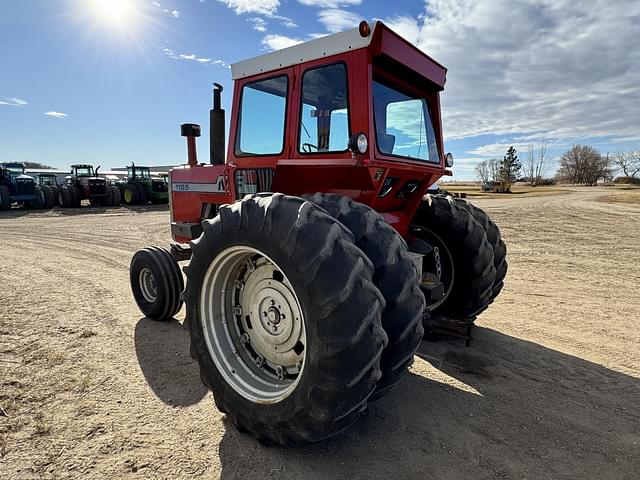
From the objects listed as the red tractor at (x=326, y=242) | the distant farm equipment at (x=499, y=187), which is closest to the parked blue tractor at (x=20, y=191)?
the red tractor at (x=326, y=242)

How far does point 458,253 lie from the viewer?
3945 mm

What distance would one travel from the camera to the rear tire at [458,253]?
12.7ft

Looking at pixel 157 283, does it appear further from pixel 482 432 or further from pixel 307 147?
pixel 482 432

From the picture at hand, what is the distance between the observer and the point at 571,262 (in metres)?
7.87

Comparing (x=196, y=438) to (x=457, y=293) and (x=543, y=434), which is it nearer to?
(x=543, y=434)

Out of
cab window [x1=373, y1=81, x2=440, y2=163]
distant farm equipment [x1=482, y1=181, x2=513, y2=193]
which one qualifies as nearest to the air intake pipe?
cab window [x1=373, y1=81, x2=440, y2=163]

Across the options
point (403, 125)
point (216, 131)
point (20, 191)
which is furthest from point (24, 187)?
point (403, 125)

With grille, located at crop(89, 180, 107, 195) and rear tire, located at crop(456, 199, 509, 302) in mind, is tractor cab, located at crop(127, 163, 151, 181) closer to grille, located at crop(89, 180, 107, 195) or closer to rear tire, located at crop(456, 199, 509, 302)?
grille, located at crop(89, 180, 107, 195)

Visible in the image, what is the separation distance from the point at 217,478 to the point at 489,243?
3.18 meters

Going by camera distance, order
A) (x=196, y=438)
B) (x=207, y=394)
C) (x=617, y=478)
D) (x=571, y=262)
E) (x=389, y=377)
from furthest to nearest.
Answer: (x=571, y=262), (x=207, y=394), (x=196, y=438), (x=389, y=377), (x=617, y=478)

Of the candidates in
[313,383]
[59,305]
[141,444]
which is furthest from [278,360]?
[59,305]

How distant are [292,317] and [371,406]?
3.24ft

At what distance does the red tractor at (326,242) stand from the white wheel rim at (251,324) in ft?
0.03

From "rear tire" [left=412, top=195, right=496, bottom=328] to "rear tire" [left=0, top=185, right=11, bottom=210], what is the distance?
841 inches
